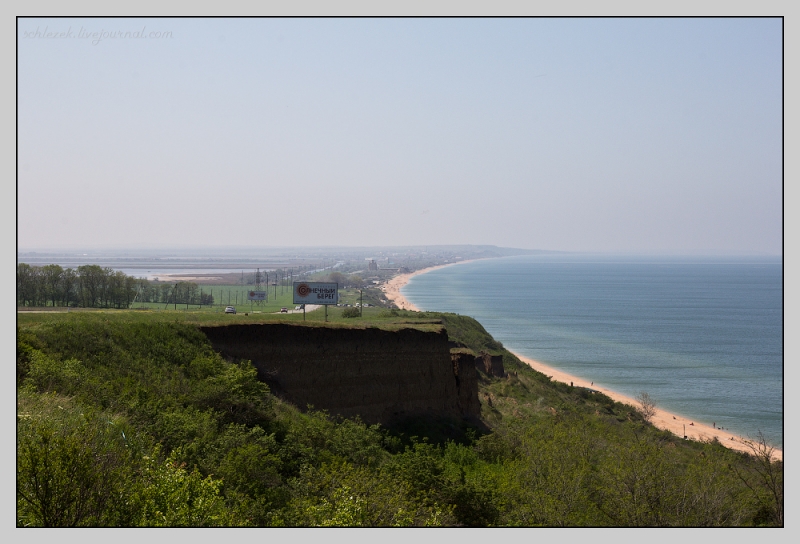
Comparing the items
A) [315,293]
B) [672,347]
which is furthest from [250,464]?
[672,347]

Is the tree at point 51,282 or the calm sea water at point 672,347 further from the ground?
the tree at point 51,282

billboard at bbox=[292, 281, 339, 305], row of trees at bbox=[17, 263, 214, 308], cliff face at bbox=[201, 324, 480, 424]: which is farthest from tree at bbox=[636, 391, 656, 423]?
row of trees at bbox=[17, 263, 214, 308]

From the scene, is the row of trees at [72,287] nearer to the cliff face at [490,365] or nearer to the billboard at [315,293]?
the billboard at [315,293]

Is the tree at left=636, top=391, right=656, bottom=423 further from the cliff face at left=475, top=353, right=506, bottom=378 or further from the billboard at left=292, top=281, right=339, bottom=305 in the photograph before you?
the billboard at left=292, top=281, right=339, bottom=305

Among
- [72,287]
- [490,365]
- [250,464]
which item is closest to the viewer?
[250,464]

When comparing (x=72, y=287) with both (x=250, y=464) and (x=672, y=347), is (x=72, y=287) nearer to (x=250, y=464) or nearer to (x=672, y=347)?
(x=250, y=464)

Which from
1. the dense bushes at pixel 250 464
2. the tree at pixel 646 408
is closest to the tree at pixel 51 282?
the dense bushes at pixel 250 464

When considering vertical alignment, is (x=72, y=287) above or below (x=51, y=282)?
below
